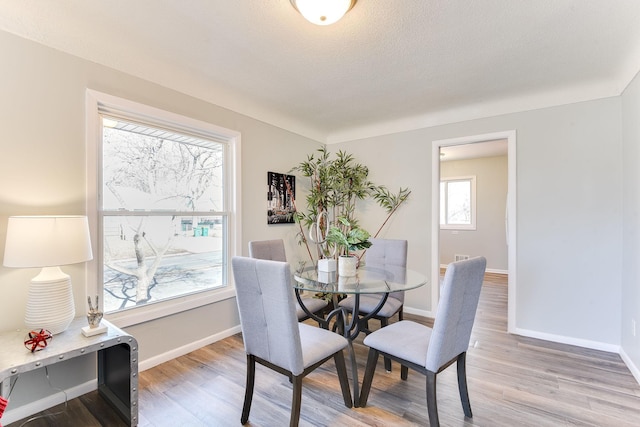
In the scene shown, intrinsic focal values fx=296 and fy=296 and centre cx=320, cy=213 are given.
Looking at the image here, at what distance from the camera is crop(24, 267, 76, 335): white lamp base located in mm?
1664

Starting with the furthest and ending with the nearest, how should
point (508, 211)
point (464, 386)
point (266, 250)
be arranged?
point (508, 211) < point (266, 250) < point (464, 386)

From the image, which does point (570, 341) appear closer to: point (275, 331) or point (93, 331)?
point (275, 331)

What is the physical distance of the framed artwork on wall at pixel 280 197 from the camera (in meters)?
3.51

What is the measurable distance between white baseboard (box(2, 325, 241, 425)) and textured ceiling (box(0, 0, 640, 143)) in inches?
88.6

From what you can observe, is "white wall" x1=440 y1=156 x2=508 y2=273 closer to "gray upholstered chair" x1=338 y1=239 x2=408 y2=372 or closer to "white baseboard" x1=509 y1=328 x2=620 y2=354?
"white baseboard" x1=509 y1=328 x2=620 y2=354

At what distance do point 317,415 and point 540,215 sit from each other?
9.22 ft

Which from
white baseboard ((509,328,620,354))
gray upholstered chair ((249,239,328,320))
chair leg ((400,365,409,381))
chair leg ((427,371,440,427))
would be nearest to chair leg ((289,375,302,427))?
Answer: chair leg ((427,371,440,427))

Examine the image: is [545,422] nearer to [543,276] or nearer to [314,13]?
[543,276]

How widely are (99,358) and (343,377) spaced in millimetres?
1700

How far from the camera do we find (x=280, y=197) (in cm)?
364

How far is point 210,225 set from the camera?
2.97 metres

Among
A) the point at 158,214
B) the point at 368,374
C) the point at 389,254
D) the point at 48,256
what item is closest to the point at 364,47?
the point at 389,254

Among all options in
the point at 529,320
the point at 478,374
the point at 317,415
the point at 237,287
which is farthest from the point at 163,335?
the point at 529,320

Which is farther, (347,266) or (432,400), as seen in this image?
(347,266)
